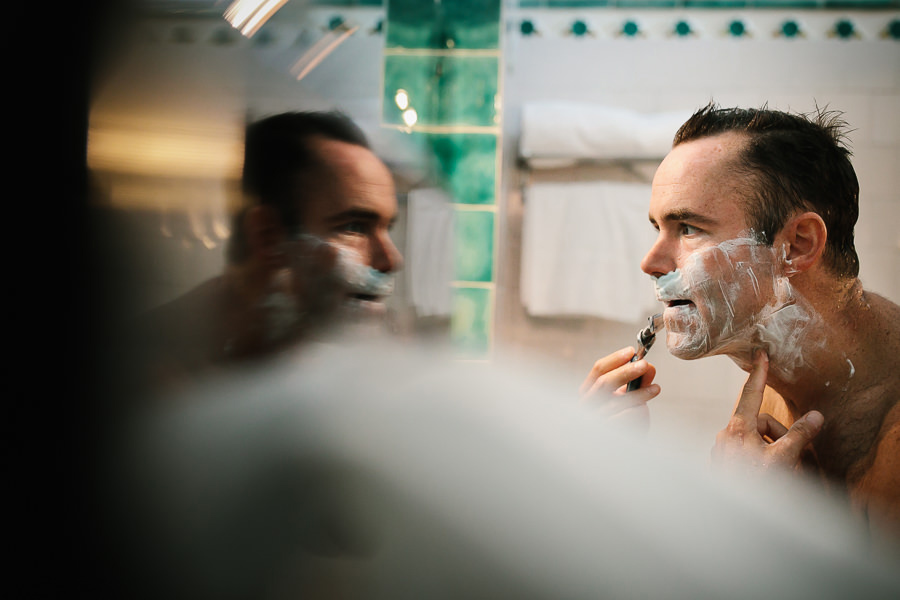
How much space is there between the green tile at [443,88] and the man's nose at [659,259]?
0.23 meters

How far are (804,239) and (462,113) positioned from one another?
0.40m

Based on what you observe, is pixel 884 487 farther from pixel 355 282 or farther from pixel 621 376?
pixel 355 282

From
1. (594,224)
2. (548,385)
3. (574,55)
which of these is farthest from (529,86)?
(548,385)

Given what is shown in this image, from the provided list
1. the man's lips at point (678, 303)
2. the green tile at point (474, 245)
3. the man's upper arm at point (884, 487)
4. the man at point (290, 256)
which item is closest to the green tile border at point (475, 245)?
the green tile at point (474, 245)

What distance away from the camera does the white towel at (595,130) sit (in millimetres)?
647

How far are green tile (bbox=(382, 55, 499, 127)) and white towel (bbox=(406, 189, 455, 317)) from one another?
7 centimetres

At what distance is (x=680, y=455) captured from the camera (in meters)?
0.57

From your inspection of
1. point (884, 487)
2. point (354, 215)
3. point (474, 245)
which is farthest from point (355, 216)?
point (884, 487)

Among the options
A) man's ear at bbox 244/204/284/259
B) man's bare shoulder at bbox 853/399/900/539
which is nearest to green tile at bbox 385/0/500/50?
man's ear at bbox 244/204/284/259

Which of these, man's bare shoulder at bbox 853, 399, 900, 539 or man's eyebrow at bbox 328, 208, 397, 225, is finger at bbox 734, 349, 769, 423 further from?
man's eyebrow at bbox 328, 208, 397, 225

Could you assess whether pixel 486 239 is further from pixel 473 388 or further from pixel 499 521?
pixel 499 521

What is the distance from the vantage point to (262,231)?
0.41 meters

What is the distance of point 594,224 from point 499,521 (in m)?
0.39

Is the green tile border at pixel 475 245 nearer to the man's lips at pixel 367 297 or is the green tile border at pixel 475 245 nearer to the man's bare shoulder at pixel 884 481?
the man's lips at pixel 367 297
